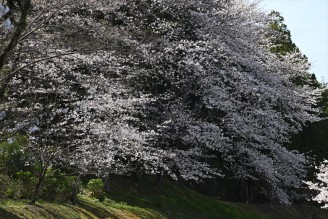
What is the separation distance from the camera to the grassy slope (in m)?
11.0

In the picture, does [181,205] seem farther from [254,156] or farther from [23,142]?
[23,142]

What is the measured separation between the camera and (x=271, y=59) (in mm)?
26609

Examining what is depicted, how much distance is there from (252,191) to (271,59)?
11096mm

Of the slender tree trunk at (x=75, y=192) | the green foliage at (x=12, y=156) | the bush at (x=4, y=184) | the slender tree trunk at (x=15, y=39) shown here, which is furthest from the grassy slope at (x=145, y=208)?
the slender tree trunk at (x=15, y=39)

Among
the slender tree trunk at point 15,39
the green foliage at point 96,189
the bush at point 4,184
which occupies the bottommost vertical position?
the bush at point 4,184

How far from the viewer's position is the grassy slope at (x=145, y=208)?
1102 centimetres

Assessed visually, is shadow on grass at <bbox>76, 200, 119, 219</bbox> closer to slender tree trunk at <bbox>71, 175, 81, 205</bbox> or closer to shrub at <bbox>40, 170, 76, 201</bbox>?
slender tree trunk at <bbox>71, 175, 81, 205</bbox>

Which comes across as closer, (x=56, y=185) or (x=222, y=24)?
(x=56, y=185)

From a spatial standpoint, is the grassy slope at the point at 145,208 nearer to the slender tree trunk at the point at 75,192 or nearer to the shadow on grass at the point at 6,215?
the shadow on grass at the point at 6,215

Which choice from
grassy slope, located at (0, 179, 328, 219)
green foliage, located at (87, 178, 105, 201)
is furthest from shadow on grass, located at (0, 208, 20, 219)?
green foliage, located at (87, 178, 105, 201)

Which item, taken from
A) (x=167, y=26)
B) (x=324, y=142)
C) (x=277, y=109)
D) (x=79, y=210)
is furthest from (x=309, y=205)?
(x=79, y=210)

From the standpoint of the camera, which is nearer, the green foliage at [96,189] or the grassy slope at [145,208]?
the grassy slope at [145,208]

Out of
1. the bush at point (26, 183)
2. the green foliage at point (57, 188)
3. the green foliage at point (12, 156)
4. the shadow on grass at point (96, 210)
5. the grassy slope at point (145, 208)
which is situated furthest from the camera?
the shadow on grass at point (96, 210)

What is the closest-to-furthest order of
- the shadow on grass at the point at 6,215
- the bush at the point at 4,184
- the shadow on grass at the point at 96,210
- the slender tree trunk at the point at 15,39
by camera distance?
the slender tree trunk at the point at 15,39 → the shadow on grass at the point at 6,215 → the bush at the point at 4,184 → the shadow on grass at the point at 96,210
